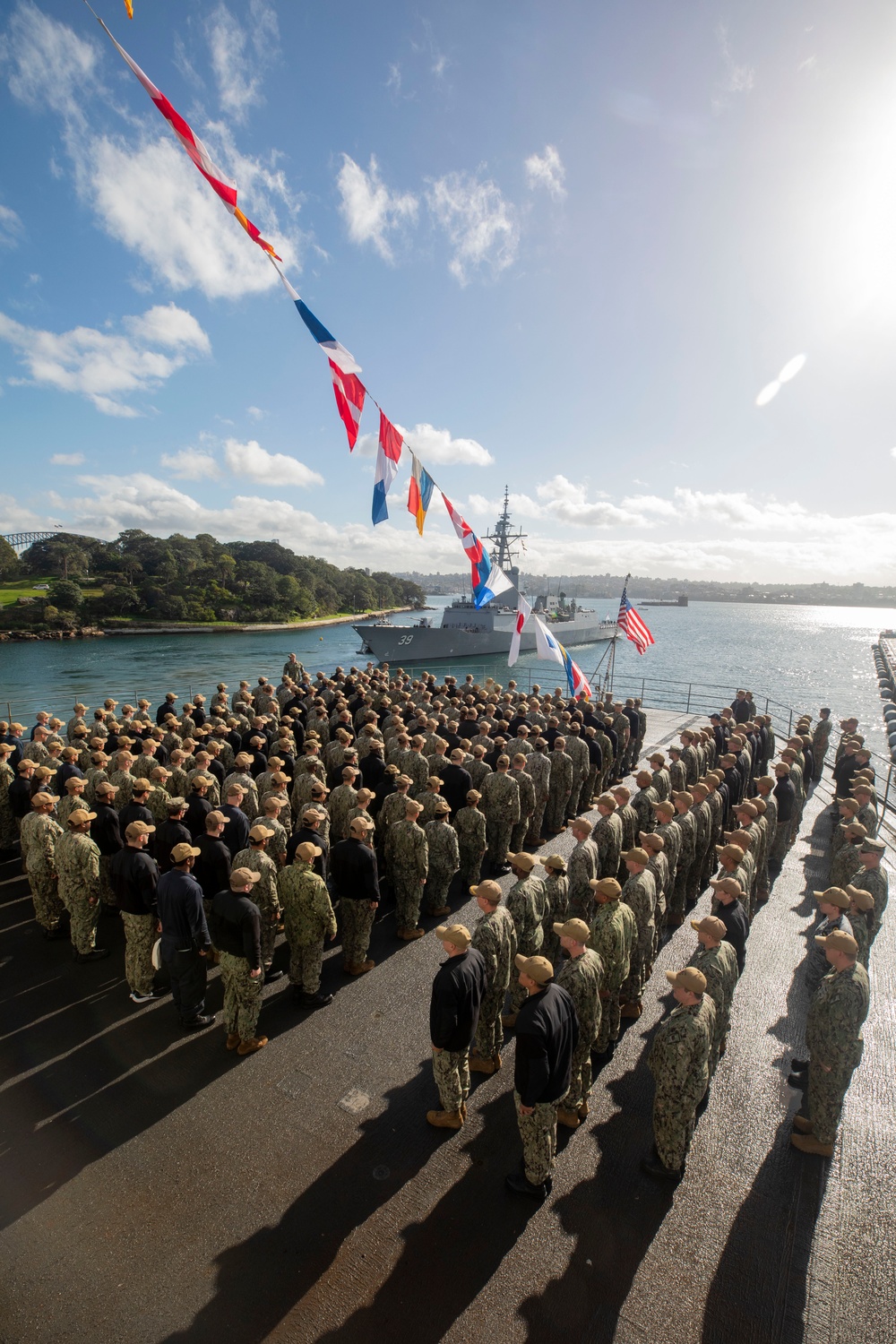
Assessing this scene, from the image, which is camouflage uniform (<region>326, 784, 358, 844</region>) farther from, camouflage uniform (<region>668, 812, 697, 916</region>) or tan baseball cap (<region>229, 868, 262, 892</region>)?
camouflage uniform (<region>668, 812, 697, 916</region>)

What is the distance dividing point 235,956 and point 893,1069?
229 inches

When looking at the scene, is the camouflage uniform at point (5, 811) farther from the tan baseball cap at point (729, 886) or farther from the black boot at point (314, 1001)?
the tan baseball cap at point (729, 886)

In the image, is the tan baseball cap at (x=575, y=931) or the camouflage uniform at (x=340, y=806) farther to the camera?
the camouflage uniform at (x=340, y=806)

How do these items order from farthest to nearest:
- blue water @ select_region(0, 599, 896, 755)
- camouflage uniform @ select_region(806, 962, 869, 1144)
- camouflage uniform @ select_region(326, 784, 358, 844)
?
blue water @ select_region(0, 599, 896, 755), camouflage uniform @ select_region(326, 784, 358, 844), camouflage uniform @ select_region(806, 962, 869, 1144)

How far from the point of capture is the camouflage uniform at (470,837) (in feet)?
25.1

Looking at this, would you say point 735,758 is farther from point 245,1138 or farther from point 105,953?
point 105,953

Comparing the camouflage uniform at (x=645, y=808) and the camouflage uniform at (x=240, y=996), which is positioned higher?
the camouflage uniform at (x=645, y=808)

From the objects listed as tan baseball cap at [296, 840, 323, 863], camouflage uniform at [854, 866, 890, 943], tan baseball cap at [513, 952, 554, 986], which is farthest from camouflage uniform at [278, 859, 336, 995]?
camouflage uniform at [854, 866, 890, 943]

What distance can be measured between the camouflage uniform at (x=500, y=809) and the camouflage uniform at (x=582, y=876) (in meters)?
1.89

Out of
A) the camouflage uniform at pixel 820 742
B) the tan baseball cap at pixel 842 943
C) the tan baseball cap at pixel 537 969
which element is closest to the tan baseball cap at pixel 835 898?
the tan baseball cap at pixel 842 943

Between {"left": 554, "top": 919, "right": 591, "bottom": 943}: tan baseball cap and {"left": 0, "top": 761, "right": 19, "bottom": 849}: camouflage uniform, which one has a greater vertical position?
{"left": 554, "top": 919, "right": 591, "bottom": 943}: tan baseball cap

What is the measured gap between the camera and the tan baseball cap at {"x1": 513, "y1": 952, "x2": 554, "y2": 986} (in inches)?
147

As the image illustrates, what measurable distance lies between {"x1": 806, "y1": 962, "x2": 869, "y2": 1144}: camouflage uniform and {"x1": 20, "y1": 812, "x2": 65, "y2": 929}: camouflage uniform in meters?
7.20

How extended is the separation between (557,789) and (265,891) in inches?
225
